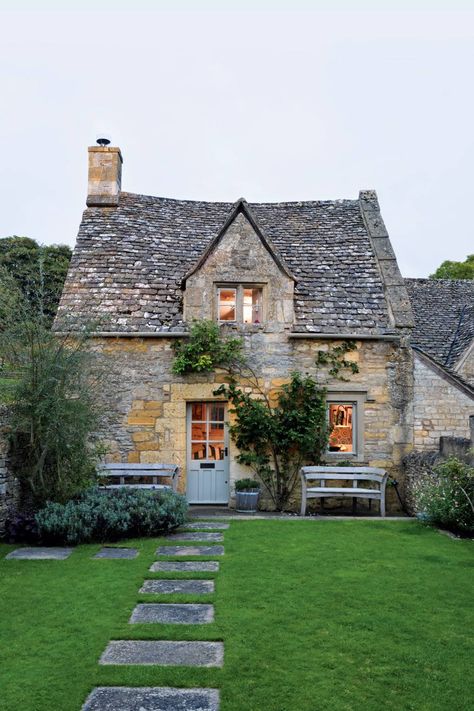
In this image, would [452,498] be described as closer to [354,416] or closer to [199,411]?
[354,416]

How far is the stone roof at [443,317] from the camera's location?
18766mm

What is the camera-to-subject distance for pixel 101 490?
10594 mm

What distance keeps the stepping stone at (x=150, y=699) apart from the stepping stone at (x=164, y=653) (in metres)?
0.38

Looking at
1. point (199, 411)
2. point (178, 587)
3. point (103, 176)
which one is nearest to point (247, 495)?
point (199, 411)

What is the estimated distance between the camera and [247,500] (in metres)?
12.0

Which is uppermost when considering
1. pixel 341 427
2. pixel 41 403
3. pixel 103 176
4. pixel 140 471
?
pixel 103 176

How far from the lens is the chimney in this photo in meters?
16.2

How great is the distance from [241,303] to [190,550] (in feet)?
20.4

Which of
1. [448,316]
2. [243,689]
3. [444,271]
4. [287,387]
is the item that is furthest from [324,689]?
[444,271]

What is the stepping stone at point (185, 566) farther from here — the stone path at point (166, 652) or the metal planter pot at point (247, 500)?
the metal planter pot at point (247, 500)

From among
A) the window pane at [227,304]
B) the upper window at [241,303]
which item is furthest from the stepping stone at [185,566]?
the window pane at [227,304]

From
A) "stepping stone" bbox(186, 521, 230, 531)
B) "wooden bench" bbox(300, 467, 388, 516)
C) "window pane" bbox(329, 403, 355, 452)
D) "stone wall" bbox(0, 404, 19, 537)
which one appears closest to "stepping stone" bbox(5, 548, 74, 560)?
"stone wall" bbox(0, 404, 19, 537)

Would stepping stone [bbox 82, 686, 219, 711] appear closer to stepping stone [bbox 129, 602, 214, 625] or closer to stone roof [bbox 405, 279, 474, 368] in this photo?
stepping stone [bbox 129, 602, 214, 625]

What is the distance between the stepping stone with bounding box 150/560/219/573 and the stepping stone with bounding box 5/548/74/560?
1.38 m
